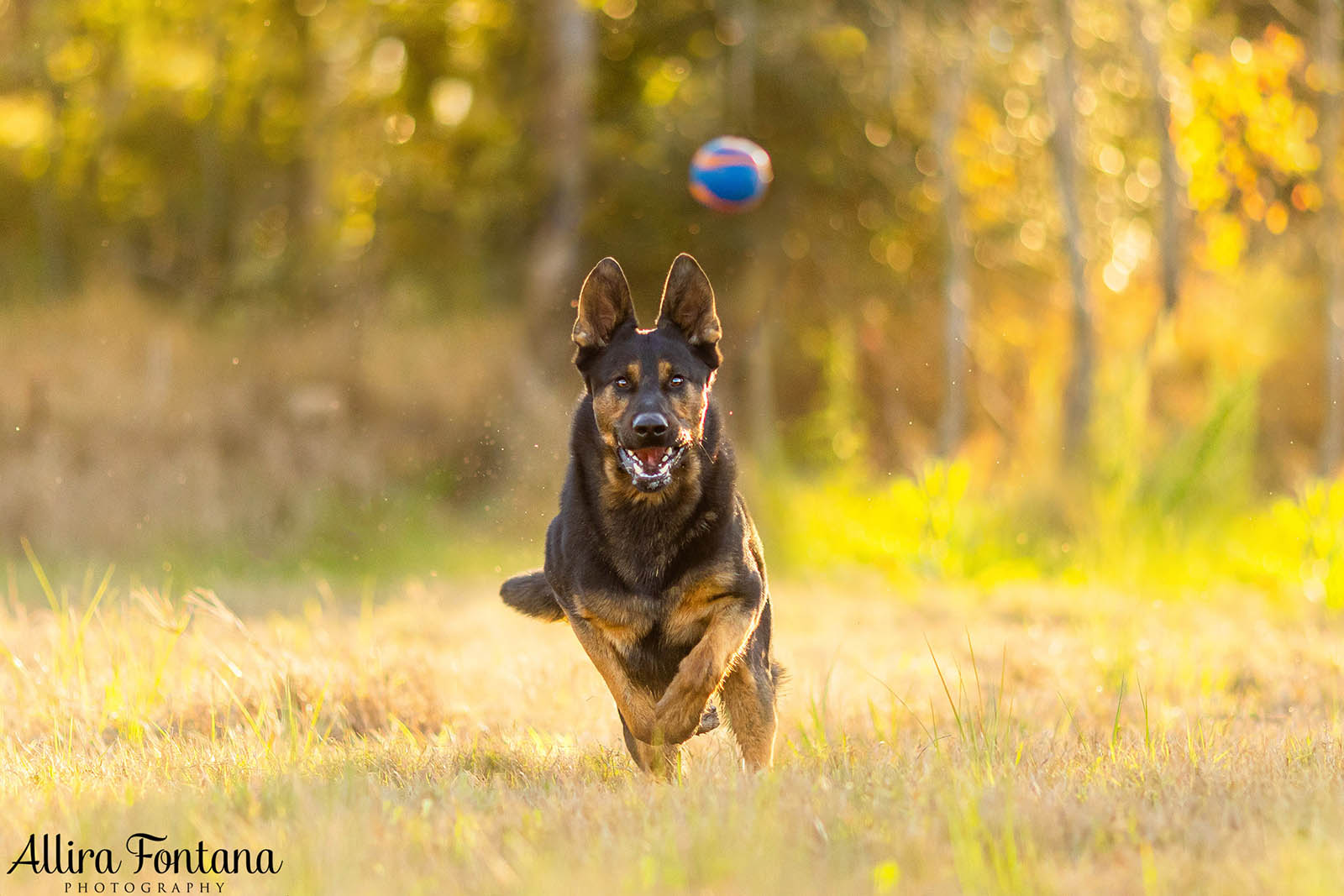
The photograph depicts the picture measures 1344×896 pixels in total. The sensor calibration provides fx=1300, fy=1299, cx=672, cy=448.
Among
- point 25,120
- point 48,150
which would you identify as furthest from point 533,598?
point 25,120

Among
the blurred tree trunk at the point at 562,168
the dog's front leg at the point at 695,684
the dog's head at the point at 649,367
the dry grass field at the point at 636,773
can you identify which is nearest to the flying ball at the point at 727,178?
the dry grass field at the point at 636,773

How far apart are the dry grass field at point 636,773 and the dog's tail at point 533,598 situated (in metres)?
0.46

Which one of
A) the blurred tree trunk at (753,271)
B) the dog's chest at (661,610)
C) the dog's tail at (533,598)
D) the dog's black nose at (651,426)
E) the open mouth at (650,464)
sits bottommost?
the dog's chest at (661,610)

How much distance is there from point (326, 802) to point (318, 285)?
13.4 m

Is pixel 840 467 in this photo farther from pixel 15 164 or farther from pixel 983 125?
pixel 15 164

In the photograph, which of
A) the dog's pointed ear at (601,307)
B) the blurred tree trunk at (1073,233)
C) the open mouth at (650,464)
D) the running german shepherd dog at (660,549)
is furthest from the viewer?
the blurred tree trunk at (1073,233)

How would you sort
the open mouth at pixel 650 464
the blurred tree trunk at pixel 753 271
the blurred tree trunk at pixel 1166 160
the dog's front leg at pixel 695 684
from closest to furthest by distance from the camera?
the dog's front leg at pixel 695 684, the open mouth at pixel 650 464, the blurred tree trunk at pixel 1166 160, the blurred tree trunk at pixel 753 271

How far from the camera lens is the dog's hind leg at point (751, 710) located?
4500 mm

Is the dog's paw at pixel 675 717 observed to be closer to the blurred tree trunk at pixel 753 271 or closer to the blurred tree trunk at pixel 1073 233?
the blurred tree trunk at pixel 1073 233

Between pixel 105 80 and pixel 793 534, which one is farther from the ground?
pixel 105 80

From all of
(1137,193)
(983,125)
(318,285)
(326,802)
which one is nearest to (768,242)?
(983,125)

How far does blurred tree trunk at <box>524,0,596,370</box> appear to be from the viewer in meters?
14.6

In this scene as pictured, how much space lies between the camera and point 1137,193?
19562 millimetres

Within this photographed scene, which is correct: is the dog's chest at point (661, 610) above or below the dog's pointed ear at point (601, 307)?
below
